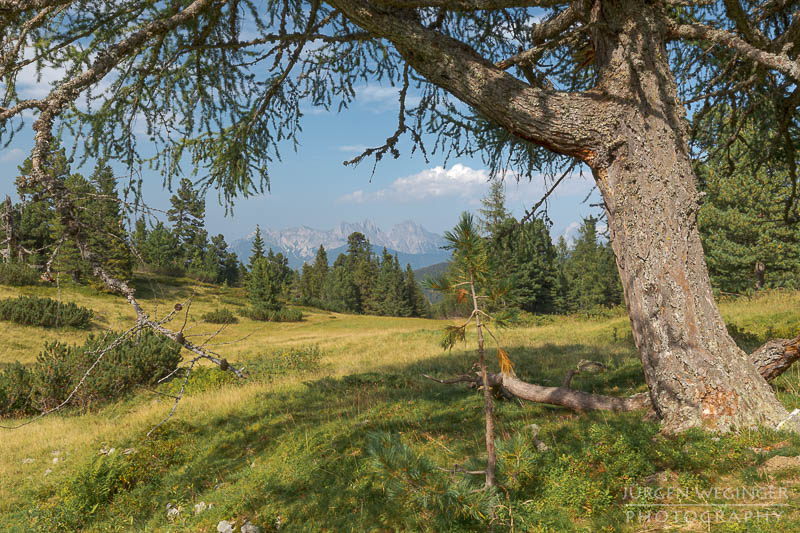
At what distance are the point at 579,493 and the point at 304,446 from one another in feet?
12.2

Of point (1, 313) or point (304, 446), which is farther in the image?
point (1, 313)

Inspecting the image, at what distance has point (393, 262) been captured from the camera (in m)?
70.6

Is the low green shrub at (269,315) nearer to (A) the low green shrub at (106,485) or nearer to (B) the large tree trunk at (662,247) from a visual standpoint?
(A) the low green shrub at (106,485)

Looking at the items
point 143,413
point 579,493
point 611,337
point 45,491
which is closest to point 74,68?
point 45,491

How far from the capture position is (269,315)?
36188mm

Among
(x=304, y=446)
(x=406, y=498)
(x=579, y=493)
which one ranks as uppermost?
(x=406, y=498)

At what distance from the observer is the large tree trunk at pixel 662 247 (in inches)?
131

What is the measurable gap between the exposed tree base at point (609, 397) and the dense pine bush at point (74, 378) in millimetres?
8239

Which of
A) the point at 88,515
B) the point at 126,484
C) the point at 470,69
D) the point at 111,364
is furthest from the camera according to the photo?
the point at 111,364

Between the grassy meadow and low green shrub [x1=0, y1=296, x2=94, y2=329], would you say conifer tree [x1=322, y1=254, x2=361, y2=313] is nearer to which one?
low green shrub [x1=0, y1=296, x2=94, y2=329]

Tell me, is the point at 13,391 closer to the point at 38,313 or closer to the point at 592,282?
the point at 38,313

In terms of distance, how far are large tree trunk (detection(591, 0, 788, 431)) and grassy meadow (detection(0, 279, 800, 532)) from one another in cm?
36

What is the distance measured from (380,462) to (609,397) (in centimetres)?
352

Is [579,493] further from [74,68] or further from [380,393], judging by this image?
[74,68]
